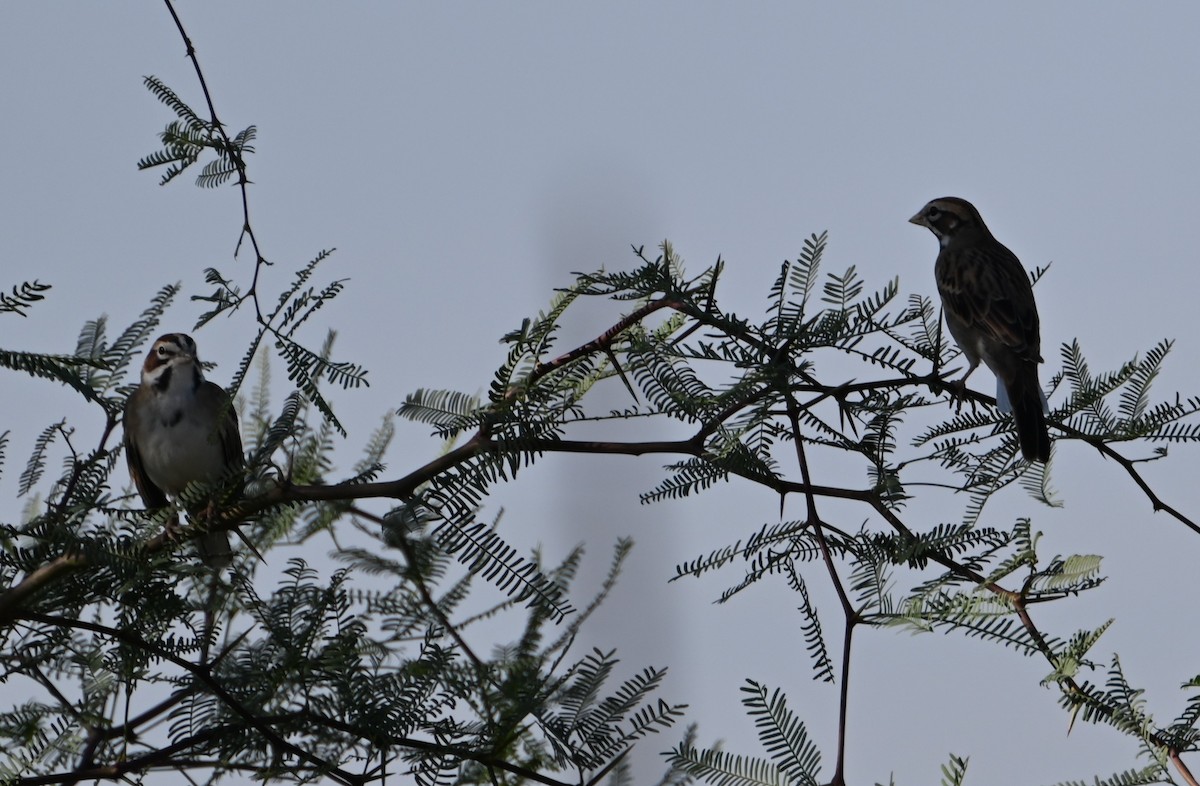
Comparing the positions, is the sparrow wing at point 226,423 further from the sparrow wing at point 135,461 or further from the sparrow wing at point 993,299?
the sparrow wing at point 993,299

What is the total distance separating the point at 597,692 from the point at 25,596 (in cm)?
105

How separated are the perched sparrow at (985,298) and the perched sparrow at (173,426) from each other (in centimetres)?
320

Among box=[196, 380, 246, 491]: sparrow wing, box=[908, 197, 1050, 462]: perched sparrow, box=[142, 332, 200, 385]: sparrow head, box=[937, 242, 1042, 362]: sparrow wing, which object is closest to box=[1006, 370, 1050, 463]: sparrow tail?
box=[908, 197, 1050, 462]: perched sparrow

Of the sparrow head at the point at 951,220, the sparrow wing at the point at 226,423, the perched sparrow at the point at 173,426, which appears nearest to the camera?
the sparrow wing at the point at 226,423

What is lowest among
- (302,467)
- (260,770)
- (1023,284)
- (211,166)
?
(260,770)

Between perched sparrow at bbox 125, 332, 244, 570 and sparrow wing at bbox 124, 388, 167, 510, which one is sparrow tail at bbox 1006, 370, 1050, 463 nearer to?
perched sparrow at bbox 125, 332, 244, 570

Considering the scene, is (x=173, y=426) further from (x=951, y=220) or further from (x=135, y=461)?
(x=951, y=220)

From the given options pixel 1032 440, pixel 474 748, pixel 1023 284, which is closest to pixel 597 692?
pixel 474 748

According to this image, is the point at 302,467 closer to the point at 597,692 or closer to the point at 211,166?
the point at 211,166

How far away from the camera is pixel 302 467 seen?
322 cm

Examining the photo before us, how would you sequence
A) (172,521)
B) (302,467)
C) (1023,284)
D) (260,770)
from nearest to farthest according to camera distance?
(260,770) → (172,521) → (302,467) → (1023,284)

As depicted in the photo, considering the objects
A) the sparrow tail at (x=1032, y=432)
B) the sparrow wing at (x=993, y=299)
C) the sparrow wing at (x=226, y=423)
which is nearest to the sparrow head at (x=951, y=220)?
the sparrow wing at (x=993, y=299)

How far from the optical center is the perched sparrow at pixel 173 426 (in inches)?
212

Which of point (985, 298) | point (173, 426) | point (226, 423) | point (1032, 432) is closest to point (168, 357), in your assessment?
point (173, 426)
